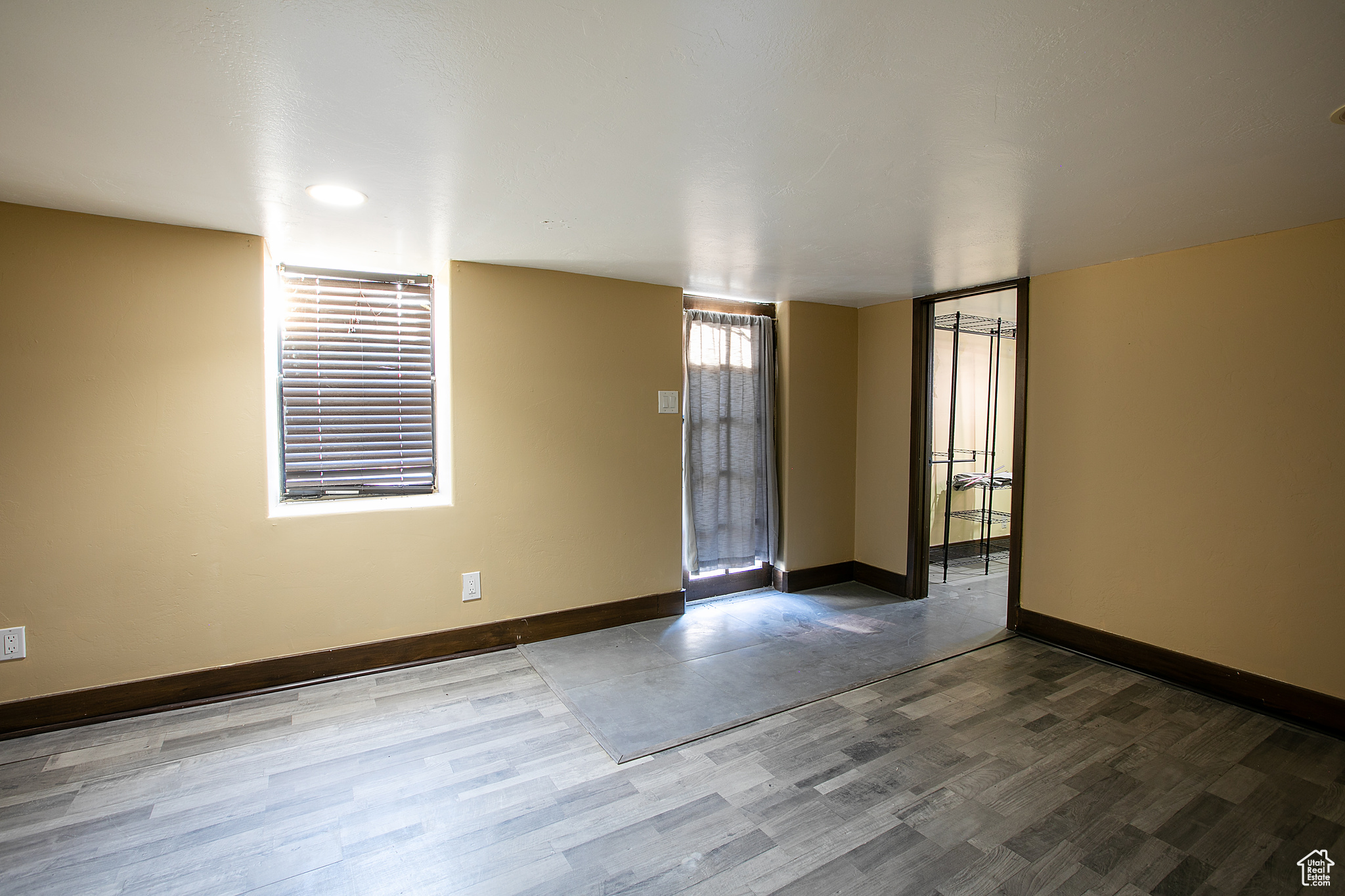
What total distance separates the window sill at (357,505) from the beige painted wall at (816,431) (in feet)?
7.76

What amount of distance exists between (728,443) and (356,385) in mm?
2320

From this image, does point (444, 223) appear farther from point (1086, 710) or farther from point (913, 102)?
point (1086, 710)

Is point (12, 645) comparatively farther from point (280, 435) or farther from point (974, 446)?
point (974, 446)

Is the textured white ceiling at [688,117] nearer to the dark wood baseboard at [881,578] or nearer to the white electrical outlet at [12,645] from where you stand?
the white electrical outlet at [12,645]

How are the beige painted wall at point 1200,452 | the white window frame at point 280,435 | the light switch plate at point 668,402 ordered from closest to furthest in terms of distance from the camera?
the beige painted wall at point 1200,452 → the white window frame at point 280,435 → the light switch plate at point 668,402

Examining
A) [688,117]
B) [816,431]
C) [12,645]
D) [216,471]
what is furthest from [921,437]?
[12,645]

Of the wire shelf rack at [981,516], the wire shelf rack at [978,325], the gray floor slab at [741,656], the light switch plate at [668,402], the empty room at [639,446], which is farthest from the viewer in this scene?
the wire shelf rack at [981,516]

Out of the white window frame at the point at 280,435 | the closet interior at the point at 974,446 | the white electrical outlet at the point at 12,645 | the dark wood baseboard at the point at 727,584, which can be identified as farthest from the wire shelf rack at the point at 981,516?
the white electrical outlet at the point at 12,645

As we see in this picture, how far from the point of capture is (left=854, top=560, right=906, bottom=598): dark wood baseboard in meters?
4.33

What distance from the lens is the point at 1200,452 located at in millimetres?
2809

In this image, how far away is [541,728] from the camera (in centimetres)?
248

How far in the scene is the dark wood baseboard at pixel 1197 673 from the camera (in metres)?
2.48

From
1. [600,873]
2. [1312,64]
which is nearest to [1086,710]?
[600,873]

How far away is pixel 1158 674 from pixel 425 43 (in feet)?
12.8
